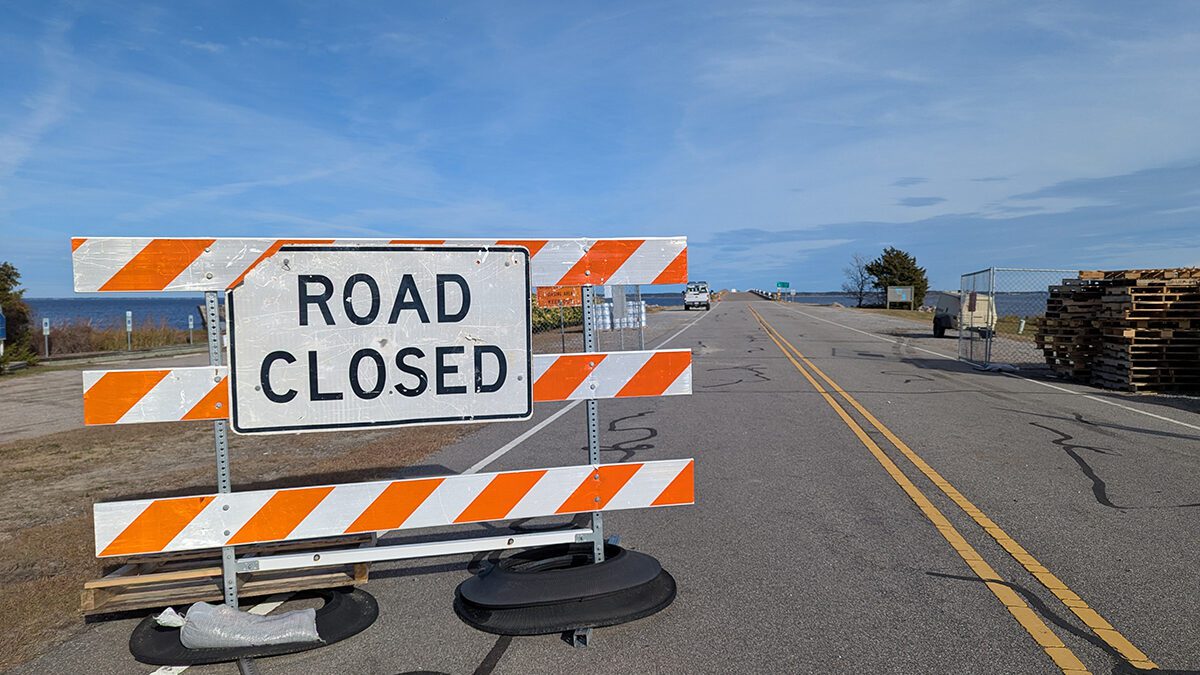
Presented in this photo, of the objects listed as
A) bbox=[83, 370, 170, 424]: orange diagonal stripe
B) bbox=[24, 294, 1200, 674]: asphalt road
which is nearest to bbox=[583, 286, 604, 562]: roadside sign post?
bbox=[24, 294, 1200, 674]: asphalt road

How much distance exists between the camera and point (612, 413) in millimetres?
12656

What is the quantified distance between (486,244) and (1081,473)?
21.6 feet

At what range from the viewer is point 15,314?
1042 inches

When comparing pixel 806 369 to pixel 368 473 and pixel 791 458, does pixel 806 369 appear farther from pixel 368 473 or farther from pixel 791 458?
pixel 368 473

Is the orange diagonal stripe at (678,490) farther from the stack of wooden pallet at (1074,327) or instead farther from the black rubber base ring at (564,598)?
the stack of wooden pallet at (1074,327)

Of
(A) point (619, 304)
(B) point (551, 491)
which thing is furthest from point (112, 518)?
(A) point (619, 304)

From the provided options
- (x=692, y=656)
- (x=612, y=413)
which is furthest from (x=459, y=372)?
(x=612, y=413)

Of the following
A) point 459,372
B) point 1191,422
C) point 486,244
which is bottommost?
point 1191,422

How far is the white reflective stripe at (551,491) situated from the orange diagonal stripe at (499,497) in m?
0.04

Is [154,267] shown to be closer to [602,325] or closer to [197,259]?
[197,259]

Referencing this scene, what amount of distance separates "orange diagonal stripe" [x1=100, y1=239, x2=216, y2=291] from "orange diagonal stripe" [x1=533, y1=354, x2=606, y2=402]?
6.55ft

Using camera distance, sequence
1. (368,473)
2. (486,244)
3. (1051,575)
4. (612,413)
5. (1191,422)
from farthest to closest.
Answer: (612,413) → (1191,422) → (368,473) → (1051,575) → (486,244)

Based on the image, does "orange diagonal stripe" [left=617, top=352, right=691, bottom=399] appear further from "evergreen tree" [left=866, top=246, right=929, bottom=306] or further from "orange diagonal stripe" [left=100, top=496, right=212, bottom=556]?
Result: "evergreen tree" [left=866, top=246, right=929, bottom=306]

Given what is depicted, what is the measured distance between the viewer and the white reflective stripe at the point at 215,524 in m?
4.35
